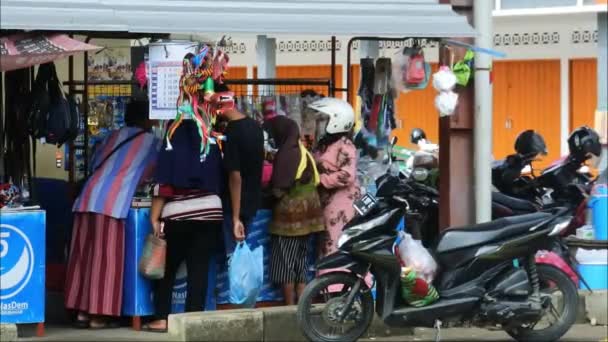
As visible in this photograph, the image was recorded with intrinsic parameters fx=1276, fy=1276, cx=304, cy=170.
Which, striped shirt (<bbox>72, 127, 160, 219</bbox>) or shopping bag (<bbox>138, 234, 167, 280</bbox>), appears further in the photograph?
striped shirt (<bbox>72, 127, 160, 219</bbox>)

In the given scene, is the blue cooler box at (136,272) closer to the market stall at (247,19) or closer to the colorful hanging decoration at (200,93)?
the market stall at (247,19)

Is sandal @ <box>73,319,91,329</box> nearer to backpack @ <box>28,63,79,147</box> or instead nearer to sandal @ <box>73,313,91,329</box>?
sandal @ <box>73,313,91,329</box>

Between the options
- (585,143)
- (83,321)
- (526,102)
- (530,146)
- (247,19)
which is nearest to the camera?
(247,19)

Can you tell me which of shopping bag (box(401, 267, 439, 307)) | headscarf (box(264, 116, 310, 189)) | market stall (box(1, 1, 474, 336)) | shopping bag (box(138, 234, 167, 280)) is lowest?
shopping bag (box(401, 267, 439, 307))

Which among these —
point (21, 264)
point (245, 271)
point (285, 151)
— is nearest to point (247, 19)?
point (285, 151)

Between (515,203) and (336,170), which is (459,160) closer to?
(336,170)

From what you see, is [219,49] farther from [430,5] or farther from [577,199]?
[577,199]

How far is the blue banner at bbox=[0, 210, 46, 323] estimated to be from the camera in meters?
9.05

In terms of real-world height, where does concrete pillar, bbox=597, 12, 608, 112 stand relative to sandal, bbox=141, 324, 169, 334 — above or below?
above

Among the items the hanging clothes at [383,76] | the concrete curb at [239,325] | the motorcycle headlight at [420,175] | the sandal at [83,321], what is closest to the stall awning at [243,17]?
the hanging clothes at [383,76]

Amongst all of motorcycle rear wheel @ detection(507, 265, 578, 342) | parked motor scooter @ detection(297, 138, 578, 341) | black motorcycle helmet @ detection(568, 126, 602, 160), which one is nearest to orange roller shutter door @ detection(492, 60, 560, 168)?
black motorcycle helmet @ detection(568, 126, 602, 160)

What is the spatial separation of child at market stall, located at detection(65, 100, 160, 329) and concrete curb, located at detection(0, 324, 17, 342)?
0.90m

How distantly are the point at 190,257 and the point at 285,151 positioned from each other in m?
1.07

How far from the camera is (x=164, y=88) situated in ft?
30.2
